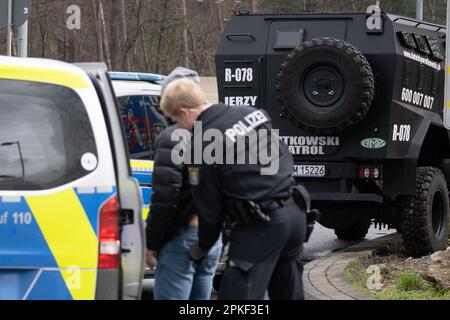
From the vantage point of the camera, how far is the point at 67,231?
17.1 ft

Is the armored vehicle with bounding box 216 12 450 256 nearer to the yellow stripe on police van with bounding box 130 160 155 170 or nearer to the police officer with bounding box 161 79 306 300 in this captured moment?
the yellow stripe on police van with bounding box 130 160 155 170

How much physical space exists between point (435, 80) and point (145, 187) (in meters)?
4.64

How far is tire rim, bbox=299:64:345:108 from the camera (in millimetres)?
10367

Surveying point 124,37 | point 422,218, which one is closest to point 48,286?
point 422,218

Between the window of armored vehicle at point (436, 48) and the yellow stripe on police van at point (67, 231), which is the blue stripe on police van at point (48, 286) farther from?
the window of armored vehicle at point (436, 48)

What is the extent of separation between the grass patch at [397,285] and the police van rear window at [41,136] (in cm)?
351

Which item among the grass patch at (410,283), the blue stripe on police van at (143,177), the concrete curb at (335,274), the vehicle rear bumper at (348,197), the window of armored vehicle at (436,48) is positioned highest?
the window of armored vehicle at (436,48)

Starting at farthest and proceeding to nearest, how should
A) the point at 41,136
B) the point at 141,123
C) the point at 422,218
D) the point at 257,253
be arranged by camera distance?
the point at 422,218, the point at 141,123, the point at 41,136, the point at 257,253

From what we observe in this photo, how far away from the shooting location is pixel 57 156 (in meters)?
5.33

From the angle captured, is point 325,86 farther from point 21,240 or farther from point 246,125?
point 21,240

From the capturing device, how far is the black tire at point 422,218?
34.8 ft

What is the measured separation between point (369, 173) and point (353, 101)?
878 mm

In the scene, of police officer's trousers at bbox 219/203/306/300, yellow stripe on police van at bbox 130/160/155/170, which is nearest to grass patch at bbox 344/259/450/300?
yellow stripe on police van at bbox 130/160/155/170

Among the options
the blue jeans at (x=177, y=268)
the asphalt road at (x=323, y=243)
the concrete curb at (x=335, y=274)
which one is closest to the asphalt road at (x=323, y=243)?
the asphalt road at (x=323, y=243)
